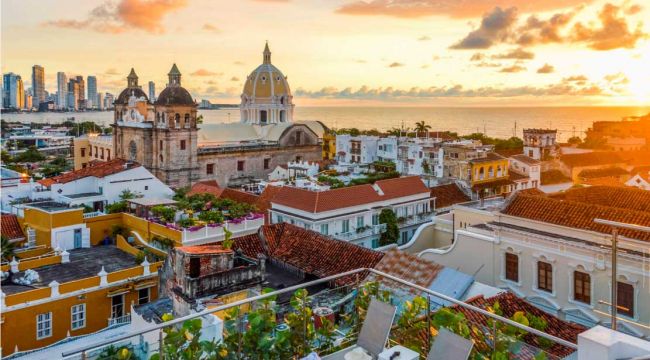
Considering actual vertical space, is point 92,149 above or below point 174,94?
below

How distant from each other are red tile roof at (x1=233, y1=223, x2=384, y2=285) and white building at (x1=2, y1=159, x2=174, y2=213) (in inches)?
326

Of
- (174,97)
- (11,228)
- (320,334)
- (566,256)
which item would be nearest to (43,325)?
(11,228)

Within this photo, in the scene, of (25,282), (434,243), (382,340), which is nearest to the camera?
(382,340)

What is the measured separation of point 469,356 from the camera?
534 centimetres

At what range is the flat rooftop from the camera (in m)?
16.9

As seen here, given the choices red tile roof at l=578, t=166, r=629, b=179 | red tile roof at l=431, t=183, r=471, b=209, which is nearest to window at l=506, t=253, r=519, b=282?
red tile roof at l=431, t=183, r=471, b=209

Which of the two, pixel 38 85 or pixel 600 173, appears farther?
pixel 38 85

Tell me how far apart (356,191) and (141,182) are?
31.3 feet

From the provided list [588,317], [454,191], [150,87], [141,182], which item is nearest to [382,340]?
[588,317]

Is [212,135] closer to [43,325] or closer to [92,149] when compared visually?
[92,149]

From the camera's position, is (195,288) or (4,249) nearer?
(195,288)

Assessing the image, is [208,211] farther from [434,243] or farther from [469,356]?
[469,356]

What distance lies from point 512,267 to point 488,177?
19.0 m

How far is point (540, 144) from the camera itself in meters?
52.6
